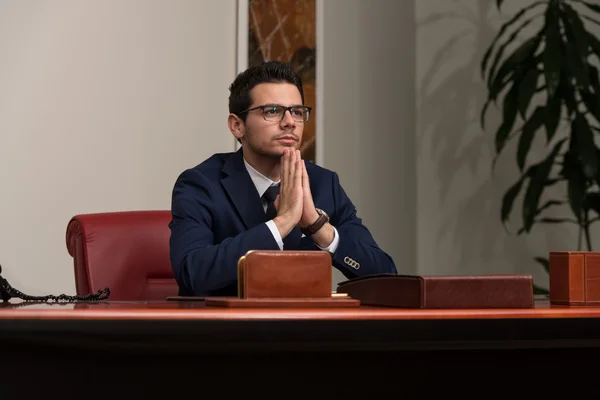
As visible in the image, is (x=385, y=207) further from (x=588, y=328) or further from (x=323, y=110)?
(x=588, y=328)

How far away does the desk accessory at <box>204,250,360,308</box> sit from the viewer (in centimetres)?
110

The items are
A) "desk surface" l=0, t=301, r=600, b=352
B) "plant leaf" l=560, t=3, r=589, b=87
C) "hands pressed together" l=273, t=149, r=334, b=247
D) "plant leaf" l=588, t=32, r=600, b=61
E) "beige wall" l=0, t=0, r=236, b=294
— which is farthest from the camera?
"plant leaf" l=588, t=32, r=600, b=61

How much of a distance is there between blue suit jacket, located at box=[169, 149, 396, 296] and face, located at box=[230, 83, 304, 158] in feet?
0.31

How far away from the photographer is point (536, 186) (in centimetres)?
334

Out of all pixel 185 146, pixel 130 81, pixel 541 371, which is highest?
pixel 130 81

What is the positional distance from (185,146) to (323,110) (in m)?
0.69

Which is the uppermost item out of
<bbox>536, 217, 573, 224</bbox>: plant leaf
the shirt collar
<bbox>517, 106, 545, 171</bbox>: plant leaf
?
<bbox>517, 106, 545, 171</bbox>: plant leaf

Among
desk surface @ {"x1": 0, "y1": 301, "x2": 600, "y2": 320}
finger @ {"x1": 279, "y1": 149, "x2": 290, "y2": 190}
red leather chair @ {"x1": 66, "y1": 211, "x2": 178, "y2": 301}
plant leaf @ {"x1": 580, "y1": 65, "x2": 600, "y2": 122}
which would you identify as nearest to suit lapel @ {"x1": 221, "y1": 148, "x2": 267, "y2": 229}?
finger @ {"x1": 279, "y1": 149, "x2": 290, "y2": 190}

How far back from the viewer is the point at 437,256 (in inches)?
157

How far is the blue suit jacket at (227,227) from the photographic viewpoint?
5.95 feet

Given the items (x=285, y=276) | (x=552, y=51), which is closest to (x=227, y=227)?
(x=285, y=276)

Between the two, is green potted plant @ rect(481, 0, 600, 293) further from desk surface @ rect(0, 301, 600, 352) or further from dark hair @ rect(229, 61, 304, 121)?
desk surface @ rect(0, 301, 600, 352)

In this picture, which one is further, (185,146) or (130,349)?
(185,146)

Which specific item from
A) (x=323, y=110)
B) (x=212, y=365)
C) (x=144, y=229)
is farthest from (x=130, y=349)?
(x=323, y=110)
